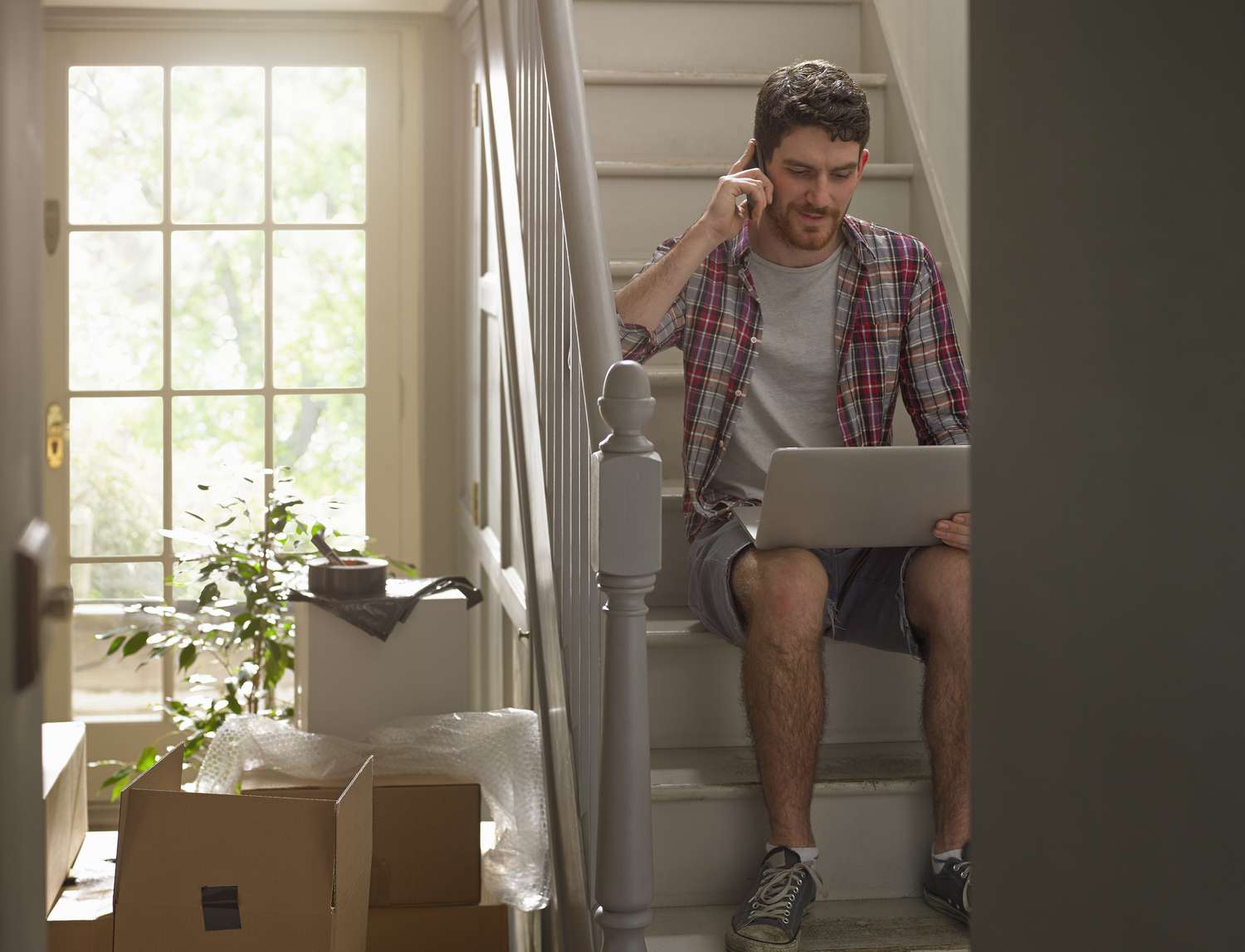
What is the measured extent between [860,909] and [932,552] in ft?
1.53

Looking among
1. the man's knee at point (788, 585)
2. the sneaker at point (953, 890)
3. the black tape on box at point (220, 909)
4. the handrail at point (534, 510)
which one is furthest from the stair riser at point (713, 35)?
the black tape on box at point (220, 909)

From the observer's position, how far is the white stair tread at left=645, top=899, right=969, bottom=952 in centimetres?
163

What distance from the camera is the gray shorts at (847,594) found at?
184cm

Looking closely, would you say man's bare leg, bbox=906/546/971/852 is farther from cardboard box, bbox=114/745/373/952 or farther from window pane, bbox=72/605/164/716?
window pane, bbox=72/605/164/716

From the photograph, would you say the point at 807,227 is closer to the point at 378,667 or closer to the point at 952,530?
the point at 952,530

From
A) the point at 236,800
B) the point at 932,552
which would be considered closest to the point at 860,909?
the point at 932,552

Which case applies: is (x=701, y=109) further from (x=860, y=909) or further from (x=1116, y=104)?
(x=1116, y=104)

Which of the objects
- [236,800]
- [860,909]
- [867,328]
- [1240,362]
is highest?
[867,328]

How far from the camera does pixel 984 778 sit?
17.7 inches

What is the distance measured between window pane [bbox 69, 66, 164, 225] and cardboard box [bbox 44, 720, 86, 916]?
1.79 m

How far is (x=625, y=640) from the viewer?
4.60ft

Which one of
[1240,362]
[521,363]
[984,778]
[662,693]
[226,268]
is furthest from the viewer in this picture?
[226,268]

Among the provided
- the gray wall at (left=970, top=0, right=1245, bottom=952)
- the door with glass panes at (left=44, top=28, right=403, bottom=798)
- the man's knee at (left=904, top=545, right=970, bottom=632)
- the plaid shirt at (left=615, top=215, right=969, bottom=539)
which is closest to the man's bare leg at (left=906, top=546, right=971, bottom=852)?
the man's knee at (left=904, top=545, right=970, bottom=632)

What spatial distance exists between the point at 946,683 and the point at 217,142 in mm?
2594
